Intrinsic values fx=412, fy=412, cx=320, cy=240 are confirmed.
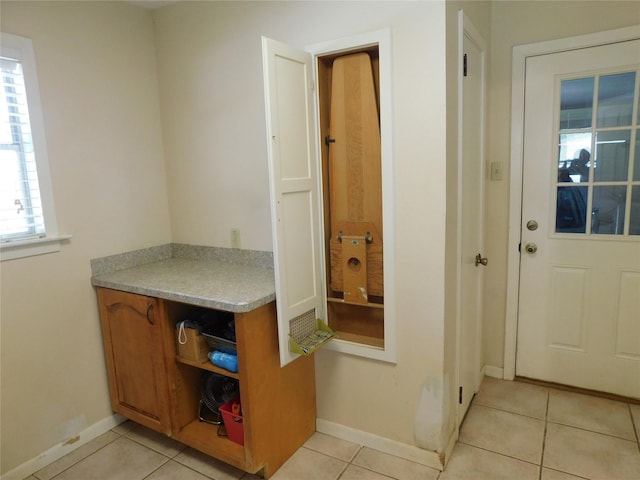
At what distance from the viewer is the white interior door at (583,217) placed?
7.41 feet

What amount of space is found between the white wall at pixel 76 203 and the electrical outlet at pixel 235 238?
0.57 meters

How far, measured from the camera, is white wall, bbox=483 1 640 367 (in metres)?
2.21

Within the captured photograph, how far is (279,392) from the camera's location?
200cm

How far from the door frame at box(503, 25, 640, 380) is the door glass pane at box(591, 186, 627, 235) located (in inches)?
15.5

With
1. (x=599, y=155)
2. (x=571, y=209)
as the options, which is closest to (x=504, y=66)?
(x=599, y=155)

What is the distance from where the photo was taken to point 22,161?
198 centimetres

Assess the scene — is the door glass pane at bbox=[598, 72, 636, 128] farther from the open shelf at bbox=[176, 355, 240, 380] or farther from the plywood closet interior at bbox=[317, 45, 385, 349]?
the open shelf at bbox=[176, 355, 240, 380]

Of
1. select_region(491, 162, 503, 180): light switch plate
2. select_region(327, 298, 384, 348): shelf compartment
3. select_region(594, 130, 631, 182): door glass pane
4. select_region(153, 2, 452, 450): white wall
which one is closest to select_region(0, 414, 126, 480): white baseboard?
select_region(153, 2, 452, 450): white wall

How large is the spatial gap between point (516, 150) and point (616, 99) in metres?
0.54

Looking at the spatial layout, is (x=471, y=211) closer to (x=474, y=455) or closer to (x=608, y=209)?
(x=608, y=209)

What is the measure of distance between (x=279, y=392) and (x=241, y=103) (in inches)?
61.0

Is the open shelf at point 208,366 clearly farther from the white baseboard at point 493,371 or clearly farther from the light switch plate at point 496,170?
the light switch plate at point 496,170

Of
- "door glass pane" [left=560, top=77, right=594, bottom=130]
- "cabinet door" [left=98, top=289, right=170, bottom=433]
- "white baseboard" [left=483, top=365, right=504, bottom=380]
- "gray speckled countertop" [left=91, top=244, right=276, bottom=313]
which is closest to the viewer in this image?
"gray speckled countertop" [left=91, top=244, right=276, bottom=313]

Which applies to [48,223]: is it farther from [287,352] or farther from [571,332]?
[571,332]
